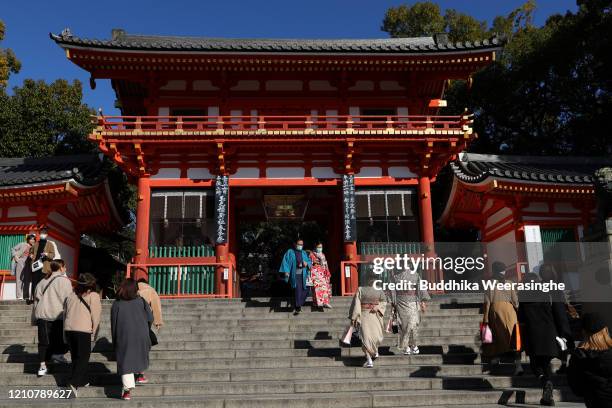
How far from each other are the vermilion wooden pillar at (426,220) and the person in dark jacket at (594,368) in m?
10.1

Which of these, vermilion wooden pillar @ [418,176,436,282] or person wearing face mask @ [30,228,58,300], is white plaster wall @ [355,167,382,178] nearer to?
vermilion wooden pillar @ [418,176,436,282]

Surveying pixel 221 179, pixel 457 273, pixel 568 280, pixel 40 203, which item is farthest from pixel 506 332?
pixel 40 203

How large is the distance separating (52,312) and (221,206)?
7.59 metres

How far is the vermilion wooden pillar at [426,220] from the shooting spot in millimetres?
14753

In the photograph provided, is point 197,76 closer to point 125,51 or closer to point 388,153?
point 125,51

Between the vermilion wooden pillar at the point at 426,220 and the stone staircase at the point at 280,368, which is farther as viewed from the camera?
the vermilion wooden pillar at the point at 426,220

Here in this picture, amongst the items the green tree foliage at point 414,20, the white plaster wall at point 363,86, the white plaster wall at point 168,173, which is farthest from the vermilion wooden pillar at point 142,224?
the green tree foliage at point 414,20

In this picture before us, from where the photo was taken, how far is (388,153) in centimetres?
1581

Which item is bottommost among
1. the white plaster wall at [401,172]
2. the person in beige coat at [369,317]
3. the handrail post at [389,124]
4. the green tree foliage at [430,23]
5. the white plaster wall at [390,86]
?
the person in beige coat at [369,317]

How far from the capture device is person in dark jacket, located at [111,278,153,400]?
6.65m

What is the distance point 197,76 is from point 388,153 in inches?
273

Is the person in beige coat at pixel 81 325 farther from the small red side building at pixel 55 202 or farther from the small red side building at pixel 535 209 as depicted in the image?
the small red side building at pixel 535 209

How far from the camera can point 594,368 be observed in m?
4.31

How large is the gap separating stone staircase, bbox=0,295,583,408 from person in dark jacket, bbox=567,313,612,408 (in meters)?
2.49
